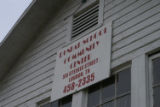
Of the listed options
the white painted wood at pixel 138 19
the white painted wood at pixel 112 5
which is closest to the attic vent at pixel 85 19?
the white painted wood at pixel 112 5

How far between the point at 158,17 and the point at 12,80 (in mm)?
4963

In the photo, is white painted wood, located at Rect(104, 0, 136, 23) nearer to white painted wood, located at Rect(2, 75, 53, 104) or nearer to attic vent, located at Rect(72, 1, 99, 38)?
attic vent, located at Rect(72, 1, 99, 38)

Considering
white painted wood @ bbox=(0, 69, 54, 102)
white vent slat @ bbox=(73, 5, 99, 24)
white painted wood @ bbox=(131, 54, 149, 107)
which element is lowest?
white painted wood @ bbox=(131, 54, 149, 107)

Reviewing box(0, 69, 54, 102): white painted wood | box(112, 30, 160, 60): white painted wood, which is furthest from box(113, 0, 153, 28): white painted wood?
box(0, 69, 54, 102): white painted wood

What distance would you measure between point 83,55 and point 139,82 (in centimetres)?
206

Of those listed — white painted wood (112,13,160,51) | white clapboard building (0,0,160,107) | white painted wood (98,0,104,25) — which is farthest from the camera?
white painted wood (98,0,104,25)

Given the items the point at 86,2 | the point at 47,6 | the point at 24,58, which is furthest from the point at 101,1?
the point at 24,58

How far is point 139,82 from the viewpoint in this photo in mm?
8773

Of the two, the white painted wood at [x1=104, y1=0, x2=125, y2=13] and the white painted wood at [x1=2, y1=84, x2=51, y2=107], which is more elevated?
the white painted wood at [x1=104, y1=0, x2=125, y2=13]

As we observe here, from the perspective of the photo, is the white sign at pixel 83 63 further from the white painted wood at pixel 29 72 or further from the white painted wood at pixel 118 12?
the white painted wood at pixel 29 72

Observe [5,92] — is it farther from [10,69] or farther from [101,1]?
[101,1]

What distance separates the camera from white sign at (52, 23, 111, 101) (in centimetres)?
981

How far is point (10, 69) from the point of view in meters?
13.1

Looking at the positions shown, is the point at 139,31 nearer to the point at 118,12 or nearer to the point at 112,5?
the point at 118,12
